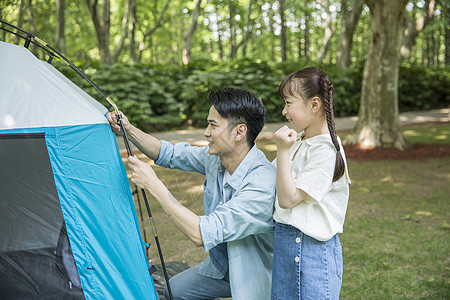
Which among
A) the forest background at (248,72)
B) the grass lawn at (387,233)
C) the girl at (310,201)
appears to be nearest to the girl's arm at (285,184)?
the girl at (310,201)

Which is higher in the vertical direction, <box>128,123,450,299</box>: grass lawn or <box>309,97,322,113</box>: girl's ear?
<box>309,97,322,113</box>: girl's ear

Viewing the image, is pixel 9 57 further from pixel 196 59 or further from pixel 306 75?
pixel 196 59

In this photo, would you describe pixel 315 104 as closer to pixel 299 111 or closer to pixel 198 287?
pixel 299 111

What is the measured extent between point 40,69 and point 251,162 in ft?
A: 3.54

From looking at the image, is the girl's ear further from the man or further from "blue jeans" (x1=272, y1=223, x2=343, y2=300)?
"blue jeans" (x1=272, y1=223, x2=343, y2=300)

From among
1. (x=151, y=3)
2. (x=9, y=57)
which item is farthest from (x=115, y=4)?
(x=9, y=57)

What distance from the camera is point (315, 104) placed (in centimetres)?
175

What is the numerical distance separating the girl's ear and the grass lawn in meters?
1.05

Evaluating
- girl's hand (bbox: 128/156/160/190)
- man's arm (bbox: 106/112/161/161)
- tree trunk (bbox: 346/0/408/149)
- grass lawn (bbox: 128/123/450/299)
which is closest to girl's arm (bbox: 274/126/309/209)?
girl's hand (bbox: 128/156/160/190)

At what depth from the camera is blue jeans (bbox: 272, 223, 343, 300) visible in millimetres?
1691

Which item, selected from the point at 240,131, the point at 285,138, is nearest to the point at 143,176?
the point at 240,131

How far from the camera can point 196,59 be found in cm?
1314

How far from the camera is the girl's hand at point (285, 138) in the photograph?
1552mm

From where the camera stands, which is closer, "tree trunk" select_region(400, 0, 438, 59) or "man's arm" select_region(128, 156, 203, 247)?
"man's arm" select_region(128, 156, 203, 247)
